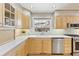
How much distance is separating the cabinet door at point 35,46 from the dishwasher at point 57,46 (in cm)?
50

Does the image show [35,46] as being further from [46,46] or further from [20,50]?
[20,50]

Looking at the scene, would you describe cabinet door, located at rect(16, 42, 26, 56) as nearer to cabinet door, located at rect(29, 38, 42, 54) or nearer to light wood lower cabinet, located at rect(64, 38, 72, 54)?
cabinet door, located at rect(29, 38, 42, 54)

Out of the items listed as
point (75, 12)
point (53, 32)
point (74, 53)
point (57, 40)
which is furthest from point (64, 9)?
point (74, 53)

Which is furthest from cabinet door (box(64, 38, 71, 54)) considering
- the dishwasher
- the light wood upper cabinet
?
the light wood upper cabinet

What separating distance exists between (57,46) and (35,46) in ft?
2.59

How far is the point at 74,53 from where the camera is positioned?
5109mm

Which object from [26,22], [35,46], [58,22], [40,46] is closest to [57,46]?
[40,46]

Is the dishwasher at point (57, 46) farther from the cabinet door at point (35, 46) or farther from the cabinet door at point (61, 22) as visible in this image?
the cabinet door at point (61, 22)

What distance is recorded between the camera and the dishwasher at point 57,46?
205 inches

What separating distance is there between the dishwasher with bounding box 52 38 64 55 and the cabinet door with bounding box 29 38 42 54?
0.50 metres

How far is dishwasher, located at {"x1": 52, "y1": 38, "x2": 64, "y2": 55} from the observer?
521 cm

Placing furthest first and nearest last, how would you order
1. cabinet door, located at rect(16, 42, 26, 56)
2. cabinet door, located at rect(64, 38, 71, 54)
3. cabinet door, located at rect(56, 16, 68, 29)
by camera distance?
cabinet door, located at rect(56, 16, 68, 29) → cabinet door, located at rect(64, 38, 71, 54) → cabinet door, located at rect(16, 42, 26, 56)

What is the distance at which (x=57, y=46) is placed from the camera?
5.26 m

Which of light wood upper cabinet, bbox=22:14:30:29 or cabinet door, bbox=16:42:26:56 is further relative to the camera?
light wood upper cabinet, bbox=22:14:30:29
